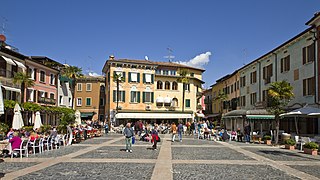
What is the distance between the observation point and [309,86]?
26.0 metres

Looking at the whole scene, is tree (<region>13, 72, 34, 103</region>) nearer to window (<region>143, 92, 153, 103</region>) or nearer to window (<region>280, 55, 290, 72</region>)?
window (<region>143, 92, 153, 103</region>)

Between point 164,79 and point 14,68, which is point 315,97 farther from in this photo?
point 164,79

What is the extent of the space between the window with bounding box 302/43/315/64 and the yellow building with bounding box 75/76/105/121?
131ft

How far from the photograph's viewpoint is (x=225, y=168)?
12633 millimetres

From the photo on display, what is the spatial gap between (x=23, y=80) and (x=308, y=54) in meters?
27.9

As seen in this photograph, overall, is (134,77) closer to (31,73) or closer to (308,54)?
(31,73)

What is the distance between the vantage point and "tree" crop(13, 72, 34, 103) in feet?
119

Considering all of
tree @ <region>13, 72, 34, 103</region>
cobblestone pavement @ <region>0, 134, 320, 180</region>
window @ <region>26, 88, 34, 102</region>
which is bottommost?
cobblestone pavement @ <region>0, 134, 320, 180</region>

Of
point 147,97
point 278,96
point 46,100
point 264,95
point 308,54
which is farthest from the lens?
point 147,97

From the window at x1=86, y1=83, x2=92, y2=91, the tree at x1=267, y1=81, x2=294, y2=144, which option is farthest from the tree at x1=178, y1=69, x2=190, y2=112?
the tree at x1=267, y1=81, x2=294, y2=144

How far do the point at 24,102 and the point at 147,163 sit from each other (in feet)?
95.0

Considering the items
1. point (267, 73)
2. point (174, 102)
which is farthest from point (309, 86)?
point (174, 102)

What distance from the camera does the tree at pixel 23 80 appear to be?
36306 mm


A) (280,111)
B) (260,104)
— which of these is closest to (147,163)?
(280,111)
